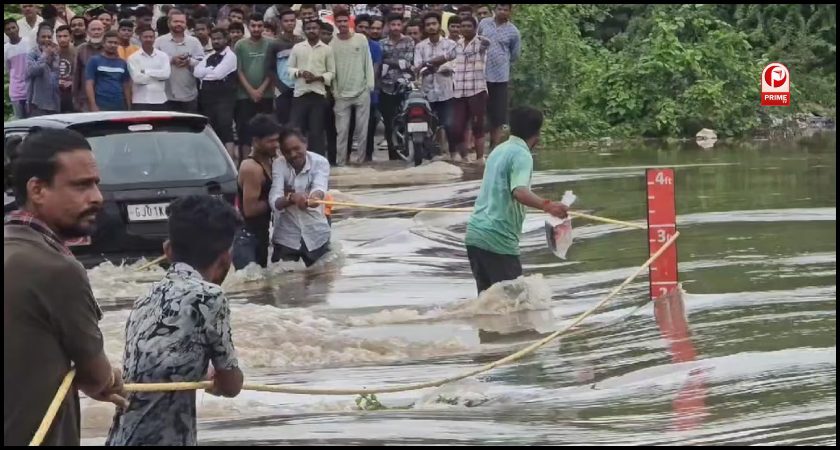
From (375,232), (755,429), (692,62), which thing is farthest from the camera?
A: (692,62)

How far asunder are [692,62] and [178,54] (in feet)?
30.5

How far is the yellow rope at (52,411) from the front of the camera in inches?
188

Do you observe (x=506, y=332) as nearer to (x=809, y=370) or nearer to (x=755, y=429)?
(x=809, y=370)

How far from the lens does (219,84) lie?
20547 millimetres

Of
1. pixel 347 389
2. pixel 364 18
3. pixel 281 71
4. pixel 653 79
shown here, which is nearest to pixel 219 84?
pixel 281 71

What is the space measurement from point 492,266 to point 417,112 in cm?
1046

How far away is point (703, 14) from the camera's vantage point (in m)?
27.8

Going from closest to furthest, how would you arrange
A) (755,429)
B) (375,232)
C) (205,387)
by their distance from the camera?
(205,387), (755,429), (375,232)

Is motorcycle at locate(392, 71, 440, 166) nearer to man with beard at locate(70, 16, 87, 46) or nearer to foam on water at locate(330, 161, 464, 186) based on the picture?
foam on water at locate(330, 161, 464, 186)

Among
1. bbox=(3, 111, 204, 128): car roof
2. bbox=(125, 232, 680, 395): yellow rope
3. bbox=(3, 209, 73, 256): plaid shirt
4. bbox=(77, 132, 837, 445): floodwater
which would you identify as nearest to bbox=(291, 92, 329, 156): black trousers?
bbox=(77, 132, 837, 445): floodwater

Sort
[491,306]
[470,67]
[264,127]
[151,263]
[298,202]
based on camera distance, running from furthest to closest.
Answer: [470,67]
[151,263]
[298,202]
[264,127]
[491,306]

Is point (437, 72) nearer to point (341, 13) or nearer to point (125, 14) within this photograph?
point (341, 13)

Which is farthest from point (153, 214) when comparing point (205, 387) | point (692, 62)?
point (692, 62)

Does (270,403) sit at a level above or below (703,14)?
below
